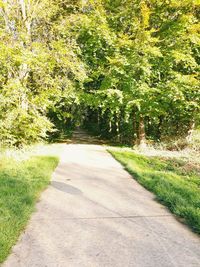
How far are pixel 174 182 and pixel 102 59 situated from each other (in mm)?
11215

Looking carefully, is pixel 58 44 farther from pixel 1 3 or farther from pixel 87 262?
pixel 87 262

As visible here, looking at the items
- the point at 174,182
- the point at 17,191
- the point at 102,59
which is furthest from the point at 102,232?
the point at 102,59

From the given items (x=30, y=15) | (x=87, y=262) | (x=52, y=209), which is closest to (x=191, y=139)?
(x=30, y=15)

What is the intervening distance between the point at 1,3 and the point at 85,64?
18.7ft

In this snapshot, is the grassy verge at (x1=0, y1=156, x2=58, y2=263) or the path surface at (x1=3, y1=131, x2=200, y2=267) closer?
the path surface at (x1=3, y1=131, x2=200, y2=267)

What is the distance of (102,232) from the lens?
15.7ft

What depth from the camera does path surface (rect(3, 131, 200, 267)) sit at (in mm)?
3887

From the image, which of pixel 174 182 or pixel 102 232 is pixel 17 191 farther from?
pixel 174 182

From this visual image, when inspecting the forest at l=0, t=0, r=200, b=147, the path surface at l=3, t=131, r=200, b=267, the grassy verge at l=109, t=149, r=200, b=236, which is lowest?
the path surface at l=3, t=131, r=200, b=267

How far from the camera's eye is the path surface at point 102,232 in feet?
12.8

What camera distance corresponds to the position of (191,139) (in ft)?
55.4

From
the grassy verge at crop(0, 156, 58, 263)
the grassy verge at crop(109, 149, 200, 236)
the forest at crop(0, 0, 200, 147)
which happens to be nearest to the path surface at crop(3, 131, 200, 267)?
the grassy verge at crop(0, 156, 58, 263)

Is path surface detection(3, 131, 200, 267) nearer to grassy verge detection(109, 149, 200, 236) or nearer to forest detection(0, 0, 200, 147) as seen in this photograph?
grassy verge detection(109, 149, 200, 236)

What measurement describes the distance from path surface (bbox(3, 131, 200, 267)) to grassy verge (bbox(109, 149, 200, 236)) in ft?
0.83
